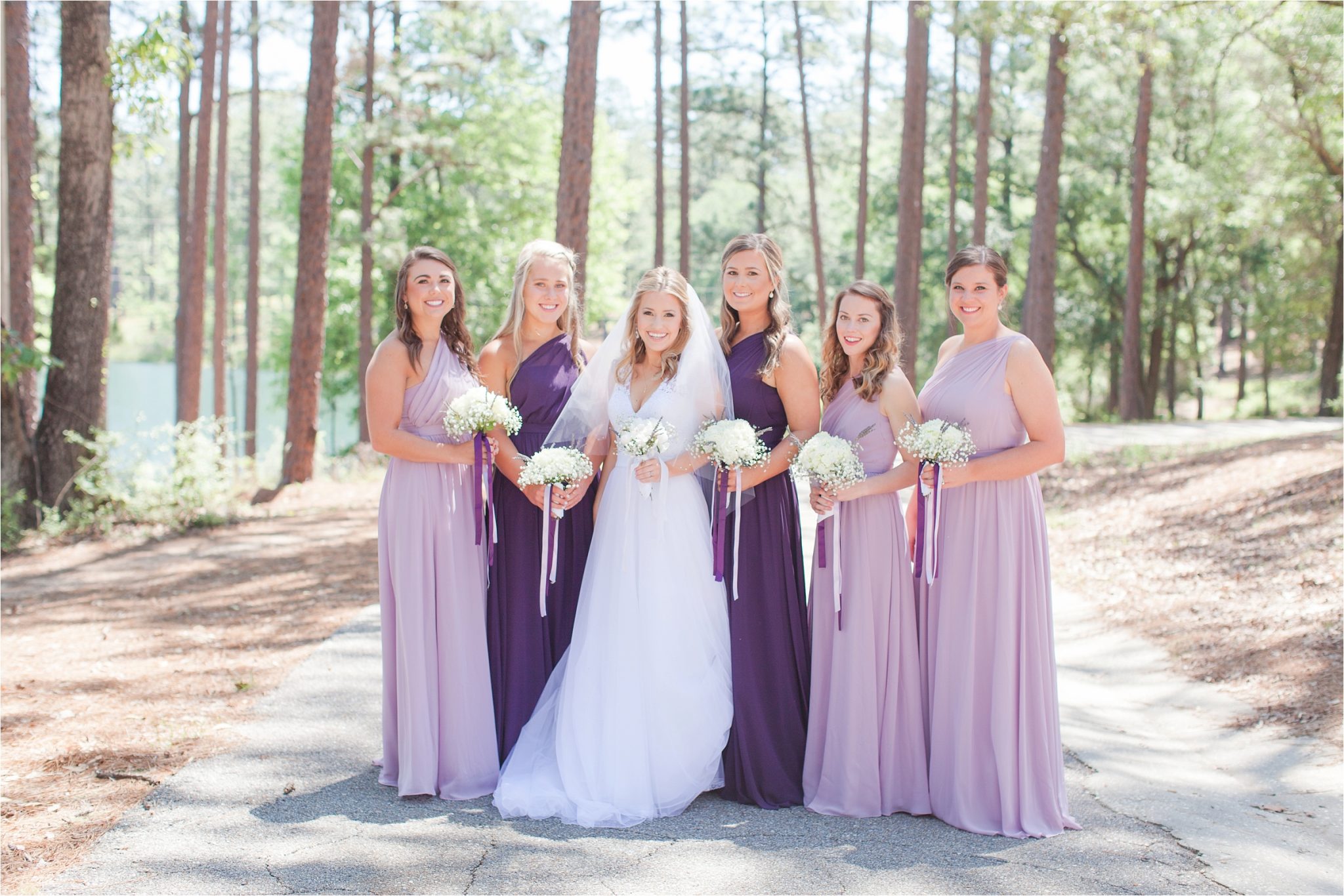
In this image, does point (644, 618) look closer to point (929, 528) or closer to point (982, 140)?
point (929, 528)

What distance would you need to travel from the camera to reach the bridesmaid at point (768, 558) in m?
4.93

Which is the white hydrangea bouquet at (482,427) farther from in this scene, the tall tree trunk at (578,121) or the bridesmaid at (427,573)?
the tall tree trunk at (578,121)

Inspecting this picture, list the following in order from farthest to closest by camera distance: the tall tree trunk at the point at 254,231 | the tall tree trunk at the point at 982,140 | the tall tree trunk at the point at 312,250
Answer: the tall tree trunk at the point at 254,231
the tall tree trunk at the point at 982,140
the tall tree trunk at the point at 312,250

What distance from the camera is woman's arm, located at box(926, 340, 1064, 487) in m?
4.67

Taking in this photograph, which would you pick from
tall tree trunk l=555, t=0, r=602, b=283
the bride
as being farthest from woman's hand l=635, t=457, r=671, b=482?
tall tree trunk l=555, t=0, r=602, b=283

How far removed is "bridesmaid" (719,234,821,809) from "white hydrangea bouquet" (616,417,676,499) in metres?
0.43

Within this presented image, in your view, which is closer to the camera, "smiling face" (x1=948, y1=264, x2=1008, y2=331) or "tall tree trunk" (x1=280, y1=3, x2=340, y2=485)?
"smiling face" (x1=948, y1=264, x2=1008, y2=331)

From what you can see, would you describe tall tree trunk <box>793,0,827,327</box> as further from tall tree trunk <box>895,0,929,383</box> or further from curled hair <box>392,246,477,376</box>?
curled hair <box>392,246,477,376</box>

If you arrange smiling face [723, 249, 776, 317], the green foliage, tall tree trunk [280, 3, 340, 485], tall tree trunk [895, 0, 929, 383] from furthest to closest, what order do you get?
tall tree trunk [895, 0, 929, 383]
tall tree trunk [280, 3, 340, 485]
the green foliage
smiling face [723, 249, 776, 317]

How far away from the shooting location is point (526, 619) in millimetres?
5277

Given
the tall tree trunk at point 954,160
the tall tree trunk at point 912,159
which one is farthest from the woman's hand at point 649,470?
the tall tree trunk at point 954,160

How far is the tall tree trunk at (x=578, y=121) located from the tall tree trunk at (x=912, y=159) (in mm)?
8040

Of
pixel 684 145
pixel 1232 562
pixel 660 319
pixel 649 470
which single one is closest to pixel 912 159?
pixel 1232 562

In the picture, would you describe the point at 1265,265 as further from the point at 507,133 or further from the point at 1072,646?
the point at 1072,646
